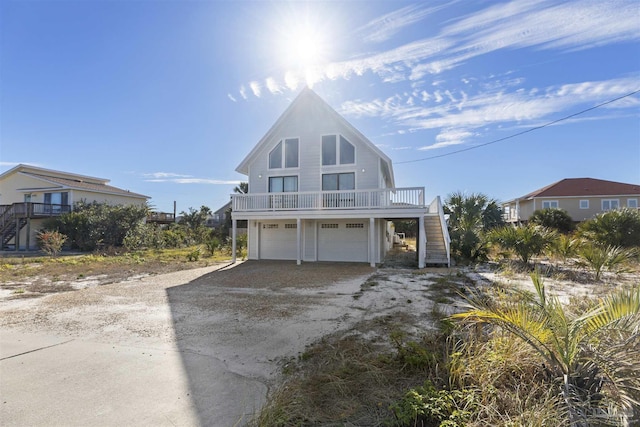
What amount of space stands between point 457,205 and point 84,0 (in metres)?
17.4

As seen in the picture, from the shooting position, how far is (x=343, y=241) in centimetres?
1593

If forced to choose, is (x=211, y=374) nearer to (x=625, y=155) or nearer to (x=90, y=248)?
(x=625, y=155)

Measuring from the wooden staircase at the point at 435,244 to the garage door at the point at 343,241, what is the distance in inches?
127

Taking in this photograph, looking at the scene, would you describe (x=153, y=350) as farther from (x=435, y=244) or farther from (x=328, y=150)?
(x=435, y=244)

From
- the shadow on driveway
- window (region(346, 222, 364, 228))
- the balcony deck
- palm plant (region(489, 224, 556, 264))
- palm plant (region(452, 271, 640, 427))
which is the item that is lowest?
the shadow on driveway

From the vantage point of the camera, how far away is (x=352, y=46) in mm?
10133

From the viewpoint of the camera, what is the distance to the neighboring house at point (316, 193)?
1461 centimetres

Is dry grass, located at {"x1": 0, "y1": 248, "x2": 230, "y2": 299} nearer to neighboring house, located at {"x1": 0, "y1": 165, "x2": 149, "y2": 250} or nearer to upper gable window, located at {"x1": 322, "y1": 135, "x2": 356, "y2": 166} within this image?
upper gable window, located at {"x1": 322, "y1": 135, "x2": 356, "y2": 166}

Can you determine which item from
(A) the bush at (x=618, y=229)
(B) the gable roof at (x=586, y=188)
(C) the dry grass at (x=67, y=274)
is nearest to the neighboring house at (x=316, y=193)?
(C) the dry grass at (x=67, y=274)

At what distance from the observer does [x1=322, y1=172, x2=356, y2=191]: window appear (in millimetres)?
15687

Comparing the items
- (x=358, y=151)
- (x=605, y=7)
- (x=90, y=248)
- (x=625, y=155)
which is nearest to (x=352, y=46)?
(x=358, y=151)

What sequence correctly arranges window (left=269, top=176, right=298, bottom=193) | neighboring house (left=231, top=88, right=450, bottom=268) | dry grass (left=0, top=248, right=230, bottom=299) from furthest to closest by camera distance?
1. window (left=269, top=176, right=298, bottom=193)
2. neighboring house (left=231, top=88, right=450, bottom=268)
3. dry grass (left=0, top=248, right=230, bottom=299)

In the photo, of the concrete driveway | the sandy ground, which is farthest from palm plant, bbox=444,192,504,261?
the concrete driveway

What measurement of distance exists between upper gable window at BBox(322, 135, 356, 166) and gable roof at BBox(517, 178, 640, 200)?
29.0 m
